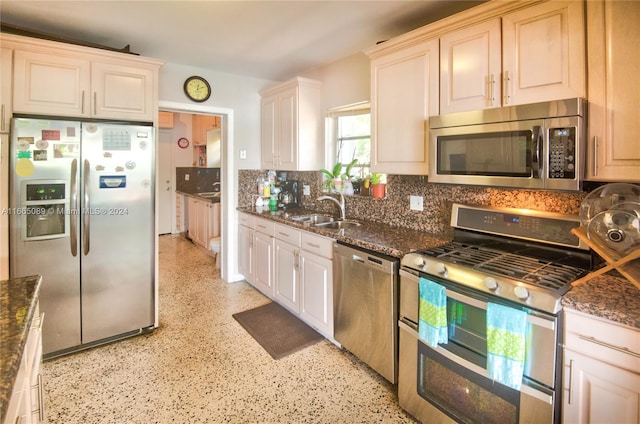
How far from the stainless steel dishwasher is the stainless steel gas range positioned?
0.32 ft

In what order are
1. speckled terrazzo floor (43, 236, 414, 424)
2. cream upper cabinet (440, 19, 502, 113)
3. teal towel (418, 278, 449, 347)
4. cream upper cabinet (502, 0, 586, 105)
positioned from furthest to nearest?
speckled terrazzo floor (43, 236, 414, 424), cream upper cabinet (440, 19, 502, 113), teal towel (418, 278, 449, 347), cream upper cabinet (502, 0, 586, 105)

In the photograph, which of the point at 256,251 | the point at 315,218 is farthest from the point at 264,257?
the point at 315,218

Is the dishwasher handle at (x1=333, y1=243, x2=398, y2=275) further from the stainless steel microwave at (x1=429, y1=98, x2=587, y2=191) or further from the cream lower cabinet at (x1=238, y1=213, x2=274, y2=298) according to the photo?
the cream lower cabinet at (x1=238, y1=213, x2=274, y2=298)

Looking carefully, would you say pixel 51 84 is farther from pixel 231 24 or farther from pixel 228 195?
pixel 228 195

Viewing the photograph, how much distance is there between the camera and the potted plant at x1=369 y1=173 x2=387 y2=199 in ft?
9.37

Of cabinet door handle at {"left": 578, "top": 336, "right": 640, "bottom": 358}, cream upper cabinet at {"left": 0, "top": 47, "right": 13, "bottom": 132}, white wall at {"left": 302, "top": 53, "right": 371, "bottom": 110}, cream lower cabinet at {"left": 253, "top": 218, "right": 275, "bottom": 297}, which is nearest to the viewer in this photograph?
cabinet door handle at {"left": 578, "top": 336, "right": 640, "bottom": 358}

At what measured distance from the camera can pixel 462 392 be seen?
63.6 inches

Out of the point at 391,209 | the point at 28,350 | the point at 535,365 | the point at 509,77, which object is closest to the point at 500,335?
the point at 535,365

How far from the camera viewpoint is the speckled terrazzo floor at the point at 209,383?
1895 millimetres

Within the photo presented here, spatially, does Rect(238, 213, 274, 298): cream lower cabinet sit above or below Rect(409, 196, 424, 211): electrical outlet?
below

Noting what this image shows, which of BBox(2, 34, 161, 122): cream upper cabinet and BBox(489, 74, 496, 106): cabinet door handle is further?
BBox(2, 34, 161, 122): cream upper cabinet

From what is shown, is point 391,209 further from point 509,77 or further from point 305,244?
point 509,77

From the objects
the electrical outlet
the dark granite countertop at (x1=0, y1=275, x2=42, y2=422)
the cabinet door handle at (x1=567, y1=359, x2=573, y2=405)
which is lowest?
the cabinet door handle at (x1=567, y1=359, x2=573, y2=405)

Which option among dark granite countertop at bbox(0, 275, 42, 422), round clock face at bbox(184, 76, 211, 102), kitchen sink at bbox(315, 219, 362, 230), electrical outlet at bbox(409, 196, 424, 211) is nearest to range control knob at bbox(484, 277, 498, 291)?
electrical outlet at bbox(409, 196, 424, 211)
